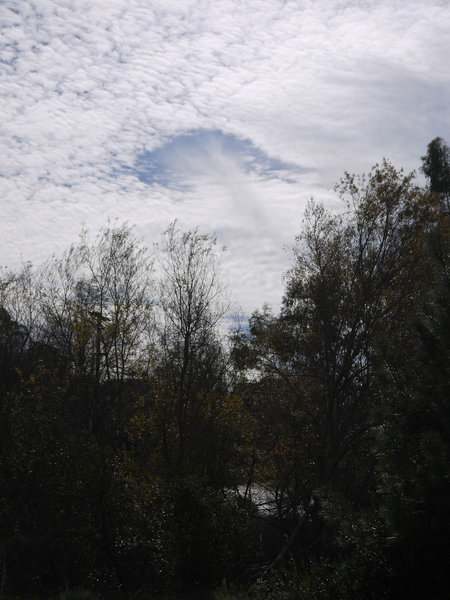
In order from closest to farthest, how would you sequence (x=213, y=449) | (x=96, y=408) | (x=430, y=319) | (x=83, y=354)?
(x=430, y=319) < (x=96, y=408) < (x=83, y=354) < (x=213, y=449)

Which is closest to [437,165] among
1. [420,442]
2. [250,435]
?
[250,435]

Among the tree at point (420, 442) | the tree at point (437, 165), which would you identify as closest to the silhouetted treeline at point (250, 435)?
the tree at point (420, 442)

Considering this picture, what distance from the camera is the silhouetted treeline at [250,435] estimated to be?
19.8 ft

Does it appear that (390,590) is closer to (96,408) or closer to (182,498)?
(182,498)

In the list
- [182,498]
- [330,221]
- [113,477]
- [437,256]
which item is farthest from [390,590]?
[330,221]

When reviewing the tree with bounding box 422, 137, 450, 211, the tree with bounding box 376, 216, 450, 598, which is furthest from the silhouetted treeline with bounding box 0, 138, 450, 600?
the tree with bounding box 422, 137, 450, 211

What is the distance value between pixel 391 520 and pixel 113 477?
19.0 ft

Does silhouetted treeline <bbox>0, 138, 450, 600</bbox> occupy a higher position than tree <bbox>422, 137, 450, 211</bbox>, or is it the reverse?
tree <bbox>422, 137, 450, 211</bbox>

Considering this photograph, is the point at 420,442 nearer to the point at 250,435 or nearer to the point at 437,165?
the point at 250,435

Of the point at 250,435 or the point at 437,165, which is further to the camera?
the point at 437,165

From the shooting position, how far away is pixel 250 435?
15.9 metres

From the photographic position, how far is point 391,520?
569 cm

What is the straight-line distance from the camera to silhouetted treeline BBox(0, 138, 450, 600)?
6043 mm

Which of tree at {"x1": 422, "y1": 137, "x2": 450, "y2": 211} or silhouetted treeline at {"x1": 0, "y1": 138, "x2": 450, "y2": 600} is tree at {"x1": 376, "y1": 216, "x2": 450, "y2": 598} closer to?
silhouetted treeline at {"x1": 0, "y1": 138, "x2": 450, "y2": 600}
